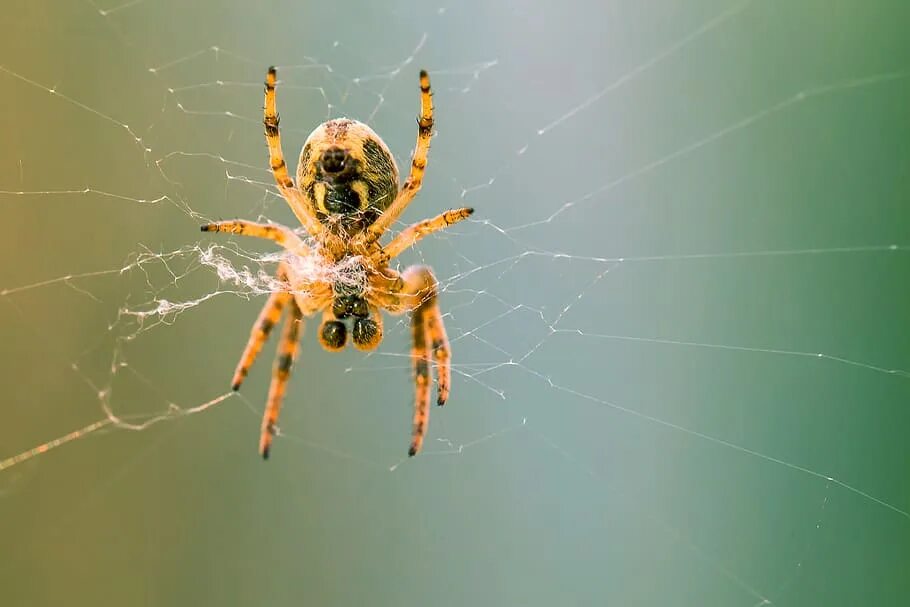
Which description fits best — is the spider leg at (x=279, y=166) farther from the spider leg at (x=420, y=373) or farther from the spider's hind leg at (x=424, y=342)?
the spider leg at (x=420, y=373)

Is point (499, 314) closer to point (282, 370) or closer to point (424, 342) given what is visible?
point (424, 342)

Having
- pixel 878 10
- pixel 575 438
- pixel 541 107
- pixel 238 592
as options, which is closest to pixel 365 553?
pixel 238 592

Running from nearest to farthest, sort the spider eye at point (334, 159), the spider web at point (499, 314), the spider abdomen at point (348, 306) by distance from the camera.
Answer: the spider eye at point (334, 159)
the spider abdomen at point (348, 306)
the spider web at point (499, 314)

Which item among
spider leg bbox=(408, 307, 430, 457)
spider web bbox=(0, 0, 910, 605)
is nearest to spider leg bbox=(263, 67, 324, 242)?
spider leg bbox=(408, 307, 430, 457)

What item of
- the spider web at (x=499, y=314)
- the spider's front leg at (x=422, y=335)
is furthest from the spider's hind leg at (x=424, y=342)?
the spider web at (x=499, y=314)

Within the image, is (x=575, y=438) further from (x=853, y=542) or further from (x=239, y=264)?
(x=239, y=264)

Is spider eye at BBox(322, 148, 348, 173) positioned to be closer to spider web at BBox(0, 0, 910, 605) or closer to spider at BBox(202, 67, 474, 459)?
spider at BBox(202, 67, 474, 459)
